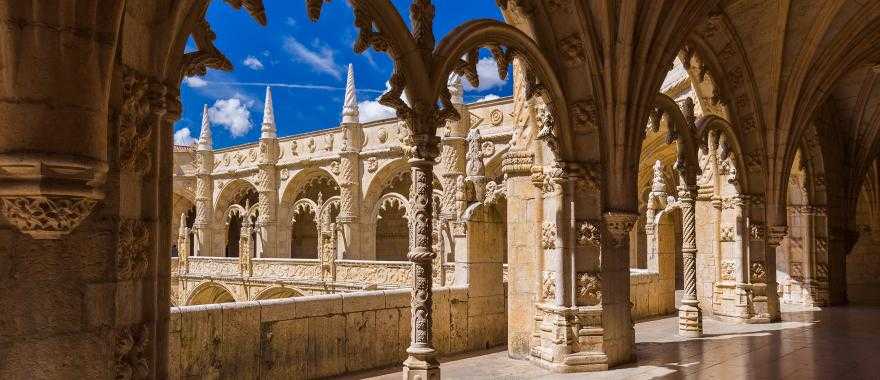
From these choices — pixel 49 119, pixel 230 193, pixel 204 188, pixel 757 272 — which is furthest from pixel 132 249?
pixel 204 188

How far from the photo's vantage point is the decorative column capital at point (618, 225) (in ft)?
19.9

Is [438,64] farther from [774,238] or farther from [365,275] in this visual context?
[365,275]

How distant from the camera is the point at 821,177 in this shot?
1224cm

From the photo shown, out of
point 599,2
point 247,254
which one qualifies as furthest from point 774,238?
point 247,254

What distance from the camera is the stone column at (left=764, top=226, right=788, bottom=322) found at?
9.38 m

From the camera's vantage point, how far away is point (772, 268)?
9.48 m

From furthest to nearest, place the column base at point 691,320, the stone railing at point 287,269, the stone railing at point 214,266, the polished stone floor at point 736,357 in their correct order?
the stone railing at point 214,266 → the stone railing at point 287,269 → the column base at point 691,320 → the polished stone floor at point 736,357

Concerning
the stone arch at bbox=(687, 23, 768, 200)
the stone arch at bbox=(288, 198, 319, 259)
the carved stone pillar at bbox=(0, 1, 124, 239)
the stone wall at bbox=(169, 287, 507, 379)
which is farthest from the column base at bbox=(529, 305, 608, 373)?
the stone arch at bbox=(288, 198, 319, 259)

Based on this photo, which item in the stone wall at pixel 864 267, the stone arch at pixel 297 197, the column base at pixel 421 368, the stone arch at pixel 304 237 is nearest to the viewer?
the column base at pixel 421 368

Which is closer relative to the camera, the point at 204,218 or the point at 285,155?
the point at 285,155

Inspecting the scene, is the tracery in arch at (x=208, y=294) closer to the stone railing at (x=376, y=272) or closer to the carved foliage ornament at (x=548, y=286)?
the stone railing at (x=376, y=272)

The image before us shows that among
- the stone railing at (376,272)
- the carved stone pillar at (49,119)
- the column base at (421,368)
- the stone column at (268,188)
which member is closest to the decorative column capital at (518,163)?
the column base at (421,368)

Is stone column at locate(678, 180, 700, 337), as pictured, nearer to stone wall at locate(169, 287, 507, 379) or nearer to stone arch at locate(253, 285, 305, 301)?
stone wall at locate(169, 287, 507, 379)

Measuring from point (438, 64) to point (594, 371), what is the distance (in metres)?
3.05
